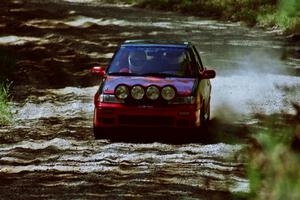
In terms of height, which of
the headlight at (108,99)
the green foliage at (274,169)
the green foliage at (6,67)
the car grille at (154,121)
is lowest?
the green foliage at (6,67)

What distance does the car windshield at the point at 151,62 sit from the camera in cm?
1045

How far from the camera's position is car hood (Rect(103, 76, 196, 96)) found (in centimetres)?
982

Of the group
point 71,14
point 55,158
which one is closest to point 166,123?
point 55,158

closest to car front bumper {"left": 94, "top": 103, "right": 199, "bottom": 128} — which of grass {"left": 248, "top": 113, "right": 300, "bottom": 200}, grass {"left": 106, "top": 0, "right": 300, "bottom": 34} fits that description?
grass {"left": 248, "top": 113, "right": 300, "bottom": 200}

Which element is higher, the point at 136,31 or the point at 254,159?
the point at 254,159

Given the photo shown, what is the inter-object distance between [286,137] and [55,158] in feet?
25.6

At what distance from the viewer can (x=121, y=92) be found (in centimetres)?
977

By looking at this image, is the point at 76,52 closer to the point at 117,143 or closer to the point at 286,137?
the point at 117,143

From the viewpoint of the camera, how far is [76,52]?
2412 cm

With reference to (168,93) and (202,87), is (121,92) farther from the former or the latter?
(202,87)

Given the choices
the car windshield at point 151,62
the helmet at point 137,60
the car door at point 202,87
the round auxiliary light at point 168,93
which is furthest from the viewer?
the helmet at point 137,60

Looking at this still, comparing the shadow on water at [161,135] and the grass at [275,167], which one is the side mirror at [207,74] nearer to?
the shadow on water at [161,135]

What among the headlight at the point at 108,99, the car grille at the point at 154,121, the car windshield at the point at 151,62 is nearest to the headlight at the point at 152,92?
the car grille at the point at 154,121

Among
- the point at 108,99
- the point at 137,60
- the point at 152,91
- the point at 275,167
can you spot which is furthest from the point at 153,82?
the point at 275,167
